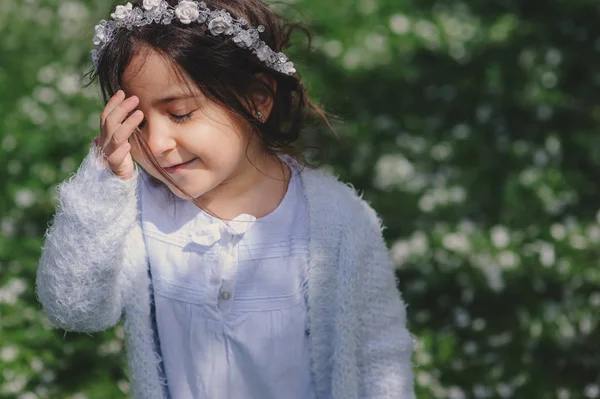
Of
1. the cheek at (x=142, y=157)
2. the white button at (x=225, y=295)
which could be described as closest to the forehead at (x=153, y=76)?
the cheek at (x=142, y=157)

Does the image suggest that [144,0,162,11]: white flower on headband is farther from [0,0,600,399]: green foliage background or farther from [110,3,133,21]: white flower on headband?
[0,0,600,399]: green foliage background

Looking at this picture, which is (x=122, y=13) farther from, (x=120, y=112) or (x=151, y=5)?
(x=120, y=112)

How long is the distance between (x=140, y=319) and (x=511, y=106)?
9.93 ft

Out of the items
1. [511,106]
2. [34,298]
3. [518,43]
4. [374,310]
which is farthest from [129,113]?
[518,43]

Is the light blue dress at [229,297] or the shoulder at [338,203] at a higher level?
the shoulder at [338,203]

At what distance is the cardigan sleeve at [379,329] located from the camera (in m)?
2.01

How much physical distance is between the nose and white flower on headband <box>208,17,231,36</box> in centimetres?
22

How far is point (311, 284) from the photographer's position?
1.94 metres

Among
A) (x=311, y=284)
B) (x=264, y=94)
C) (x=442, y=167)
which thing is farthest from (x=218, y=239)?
(x=442, y=167)

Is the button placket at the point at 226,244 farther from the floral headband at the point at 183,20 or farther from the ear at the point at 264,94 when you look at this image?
the floral headband at the point at 183,20

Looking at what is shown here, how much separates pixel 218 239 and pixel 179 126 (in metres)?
0.29

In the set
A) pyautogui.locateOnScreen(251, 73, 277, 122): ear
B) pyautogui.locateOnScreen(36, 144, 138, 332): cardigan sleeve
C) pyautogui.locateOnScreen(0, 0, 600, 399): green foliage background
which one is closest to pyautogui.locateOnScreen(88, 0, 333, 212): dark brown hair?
pyautogui.locateOnScreen(251, 73, 277, 122): ear

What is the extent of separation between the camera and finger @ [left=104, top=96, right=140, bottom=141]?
5.56ft

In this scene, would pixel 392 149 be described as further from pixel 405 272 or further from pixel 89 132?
pixel 89 132
